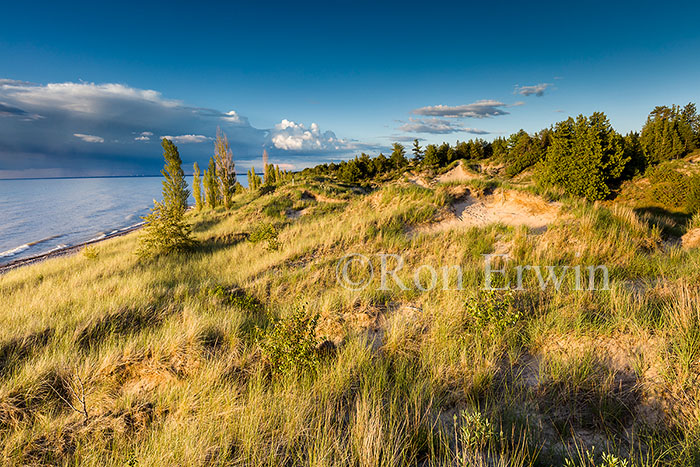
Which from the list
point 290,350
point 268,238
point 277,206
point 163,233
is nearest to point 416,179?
point 277,206

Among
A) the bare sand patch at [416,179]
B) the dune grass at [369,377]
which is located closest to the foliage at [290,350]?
the dune grass at [369,377]

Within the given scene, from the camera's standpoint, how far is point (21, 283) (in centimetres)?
955

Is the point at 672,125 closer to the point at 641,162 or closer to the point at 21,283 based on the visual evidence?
the point at 641,162

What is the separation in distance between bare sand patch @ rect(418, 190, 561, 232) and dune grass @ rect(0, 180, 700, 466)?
431 cm

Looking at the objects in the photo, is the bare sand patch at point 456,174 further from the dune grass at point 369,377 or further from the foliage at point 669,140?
the dune grass at point 369,377

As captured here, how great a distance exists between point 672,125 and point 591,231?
5386 cm

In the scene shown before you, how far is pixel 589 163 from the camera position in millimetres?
24625

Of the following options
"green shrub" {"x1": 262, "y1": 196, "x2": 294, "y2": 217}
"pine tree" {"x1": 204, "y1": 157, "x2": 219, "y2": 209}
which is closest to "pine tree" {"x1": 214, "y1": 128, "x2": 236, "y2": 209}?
"pine tree" {"x1": 204, "y1": 157, "x2": 219, "y2": 209}

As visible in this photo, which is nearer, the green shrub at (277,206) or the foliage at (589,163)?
the green shrub at (277,206)

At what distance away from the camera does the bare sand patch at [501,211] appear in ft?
33.4

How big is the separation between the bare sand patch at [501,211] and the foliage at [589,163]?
1686 centimetres

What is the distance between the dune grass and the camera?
2.15 metres

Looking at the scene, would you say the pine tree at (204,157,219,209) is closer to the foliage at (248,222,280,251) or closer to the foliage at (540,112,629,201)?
the foliage at (248,222,280,251)

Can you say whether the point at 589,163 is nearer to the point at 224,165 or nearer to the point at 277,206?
the point at 277,206
